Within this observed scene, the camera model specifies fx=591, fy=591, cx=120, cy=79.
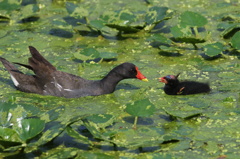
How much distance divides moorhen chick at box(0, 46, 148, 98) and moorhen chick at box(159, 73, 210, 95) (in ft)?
1.11

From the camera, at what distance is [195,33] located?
9.20 meters

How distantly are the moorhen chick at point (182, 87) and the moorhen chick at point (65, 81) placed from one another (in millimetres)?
339

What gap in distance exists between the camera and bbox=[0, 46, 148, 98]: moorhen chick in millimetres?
7555

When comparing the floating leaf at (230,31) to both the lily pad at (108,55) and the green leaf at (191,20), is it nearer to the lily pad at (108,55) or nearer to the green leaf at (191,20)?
the green leaf at (191,20)

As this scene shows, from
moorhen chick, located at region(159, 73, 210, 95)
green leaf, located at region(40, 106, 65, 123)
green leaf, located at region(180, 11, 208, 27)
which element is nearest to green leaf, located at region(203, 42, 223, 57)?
green leaf, located at region(180, 11, 208, 27)

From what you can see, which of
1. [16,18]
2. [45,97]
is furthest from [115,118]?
[16,18]

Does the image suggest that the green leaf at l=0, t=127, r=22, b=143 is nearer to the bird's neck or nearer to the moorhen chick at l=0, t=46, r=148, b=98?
the moorhen chick at l=0, t=46, r=148, b=98

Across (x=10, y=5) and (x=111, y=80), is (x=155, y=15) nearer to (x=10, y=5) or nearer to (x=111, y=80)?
(x=111, y=80)

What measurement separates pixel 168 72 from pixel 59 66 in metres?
1.56

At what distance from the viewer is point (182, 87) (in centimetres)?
751

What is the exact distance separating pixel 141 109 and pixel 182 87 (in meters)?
1.36

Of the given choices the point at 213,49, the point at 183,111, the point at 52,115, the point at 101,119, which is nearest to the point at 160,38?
the point at 213,49

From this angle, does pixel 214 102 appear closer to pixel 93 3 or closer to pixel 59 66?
pixel 59 66

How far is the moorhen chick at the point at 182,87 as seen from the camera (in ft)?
24.3
